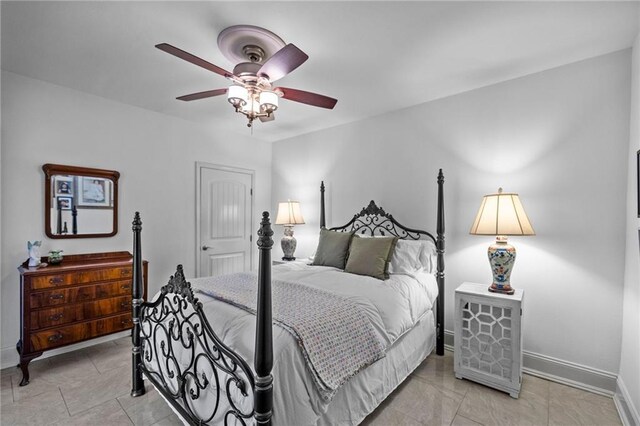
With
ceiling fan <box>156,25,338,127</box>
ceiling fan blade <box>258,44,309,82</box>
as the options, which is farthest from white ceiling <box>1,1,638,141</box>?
ceiling fan blade <box>258,44,309,82</box>

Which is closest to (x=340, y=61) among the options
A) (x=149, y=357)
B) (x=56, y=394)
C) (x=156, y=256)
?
(x=149, y=357)

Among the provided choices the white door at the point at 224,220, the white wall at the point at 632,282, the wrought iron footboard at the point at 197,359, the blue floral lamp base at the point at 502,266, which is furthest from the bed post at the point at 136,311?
the white wall at the point at 632,282

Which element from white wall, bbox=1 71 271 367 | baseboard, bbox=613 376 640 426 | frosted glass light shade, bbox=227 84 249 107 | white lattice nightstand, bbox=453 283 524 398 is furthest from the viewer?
white wall, bbox=1 71 271 367

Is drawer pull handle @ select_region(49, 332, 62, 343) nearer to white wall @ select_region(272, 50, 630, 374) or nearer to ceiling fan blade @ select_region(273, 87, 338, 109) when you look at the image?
ceiling fan blade @ select_region(273, 87, 338, 109)

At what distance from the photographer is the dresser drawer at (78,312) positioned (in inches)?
96.8

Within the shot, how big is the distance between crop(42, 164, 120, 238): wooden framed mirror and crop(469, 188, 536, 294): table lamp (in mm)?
3631

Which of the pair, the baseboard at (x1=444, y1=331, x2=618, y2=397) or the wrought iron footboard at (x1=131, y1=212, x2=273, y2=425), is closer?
the wrought iron footboard at (x1=131, y1=212, x2=273, y2=425)

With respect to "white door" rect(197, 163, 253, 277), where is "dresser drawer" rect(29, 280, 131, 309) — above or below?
below

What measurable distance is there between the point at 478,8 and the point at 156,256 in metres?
3.86

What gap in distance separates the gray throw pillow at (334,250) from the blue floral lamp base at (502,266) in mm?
1311

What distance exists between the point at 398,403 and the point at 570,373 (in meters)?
1.46

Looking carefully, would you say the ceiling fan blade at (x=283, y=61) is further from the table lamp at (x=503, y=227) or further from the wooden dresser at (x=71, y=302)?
the wooden dresser at (x=71, y=302)

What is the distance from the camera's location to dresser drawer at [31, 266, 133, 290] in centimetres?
246

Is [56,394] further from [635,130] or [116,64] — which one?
[635,130]
